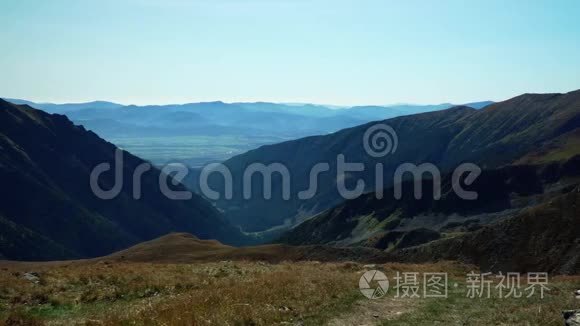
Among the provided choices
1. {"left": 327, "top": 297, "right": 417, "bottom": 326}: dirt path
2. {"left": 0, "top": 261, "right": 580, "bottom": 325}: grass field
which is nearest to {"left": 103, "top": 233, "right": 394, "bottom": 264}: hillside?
{"left": 0, "top": 261, "right": 580, "bottom": 325}: grass field

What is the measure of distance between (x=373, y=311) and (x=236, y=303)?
4.16 meters

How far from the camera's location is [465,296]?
17.5 meters

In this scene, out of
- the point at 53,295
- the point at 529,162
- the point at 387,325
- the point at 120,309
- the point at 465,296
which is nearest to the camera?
the point at 387,325

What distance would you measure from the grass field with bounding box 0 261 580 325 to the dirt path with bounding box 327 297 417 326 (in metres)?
0.03

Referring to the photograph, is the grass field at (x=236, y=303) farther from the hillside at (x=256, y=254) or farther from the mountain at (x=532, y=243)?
the hillside at (x=256, y=254)

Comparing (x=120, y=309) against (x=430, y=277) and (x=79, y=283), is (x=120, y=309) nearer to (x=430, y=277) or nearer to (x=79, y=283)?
(x=79, y=283)

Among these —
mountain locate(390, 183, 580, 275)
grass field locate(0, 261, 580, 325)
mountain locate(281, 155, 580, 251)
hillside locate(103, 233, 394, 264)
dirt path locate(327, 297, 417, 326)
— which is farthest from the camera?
mountain locate(281, 155, 580, 251)

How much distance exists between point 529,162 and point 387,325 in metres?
139

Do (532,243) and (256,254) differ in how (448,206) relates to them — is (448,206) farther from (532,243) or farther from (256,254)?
(256,254)

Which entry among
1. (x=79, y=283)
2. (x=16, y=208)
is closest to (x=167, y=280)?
(x=79, y=283)

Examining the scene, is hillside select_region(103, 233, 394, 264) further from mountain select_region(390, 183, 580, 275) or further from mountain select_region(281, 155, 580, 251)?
mountain select_region(281, 155, 580, 251)

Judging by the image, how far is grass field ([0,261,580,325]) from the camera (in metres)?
12.1

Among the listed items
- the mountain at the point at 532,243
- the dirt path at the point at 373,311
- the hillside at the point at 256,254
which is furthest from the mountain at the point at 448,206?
the dirt path at the point at 373,311

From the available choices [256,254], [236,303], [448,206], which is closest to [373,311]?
[236,303]
